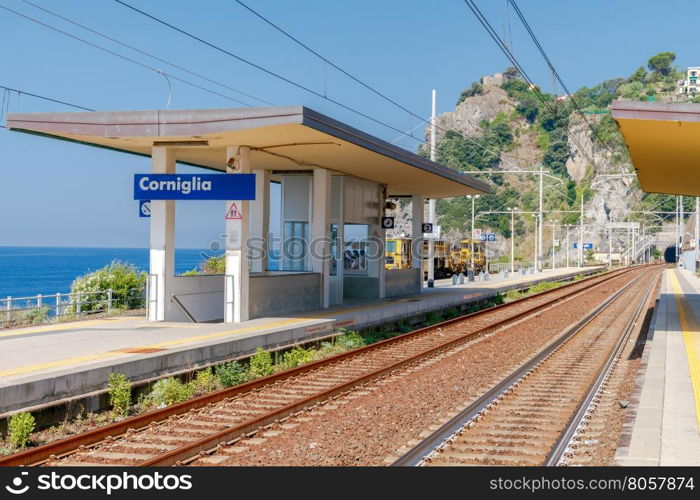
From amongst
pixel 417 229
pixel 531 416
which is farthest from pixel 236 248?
pixel 417 229

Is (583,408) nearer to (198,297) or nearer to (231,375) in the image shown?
(231,375)

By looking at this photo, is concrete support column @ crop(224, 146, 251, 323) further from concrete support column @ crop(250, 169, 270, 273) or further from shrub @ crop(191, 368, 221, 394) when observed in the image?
concrete support column @ crop(250, 169, 270, 273)

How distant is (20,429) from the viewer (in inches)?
371

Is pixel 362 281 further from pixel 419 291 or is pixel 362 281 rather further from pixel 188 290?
pixel 188 290

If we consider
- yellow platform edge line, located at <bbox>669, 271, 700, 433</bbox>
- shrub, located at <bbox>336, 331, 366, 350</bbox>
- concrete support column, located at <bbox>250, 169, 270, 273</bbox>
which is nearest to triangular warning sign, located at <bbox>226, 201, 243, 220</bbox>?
shrub, located at <bbox>336, 331, 366, 350</bbox>

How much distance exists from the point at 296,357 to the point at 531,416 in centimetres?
660

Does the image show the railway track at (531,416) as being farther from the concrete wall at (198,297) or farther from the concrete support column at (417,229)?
the concrete support column at (417,229)

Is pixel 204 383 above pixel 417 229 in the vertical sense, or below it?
below

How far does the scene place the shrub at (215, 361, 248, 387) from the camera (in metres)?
13.6

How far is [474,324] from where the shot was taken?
2403 centimetres

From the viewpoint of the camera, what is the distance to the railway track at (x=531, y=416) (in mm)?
8406

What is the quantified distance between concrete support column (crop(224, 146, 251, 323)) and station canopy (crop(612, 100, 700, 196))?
8.23 metres

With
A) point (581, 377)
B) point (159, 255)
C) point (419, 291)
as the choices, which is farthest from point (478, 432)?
point (419, 291)

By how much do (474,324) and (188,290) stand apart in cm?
855
